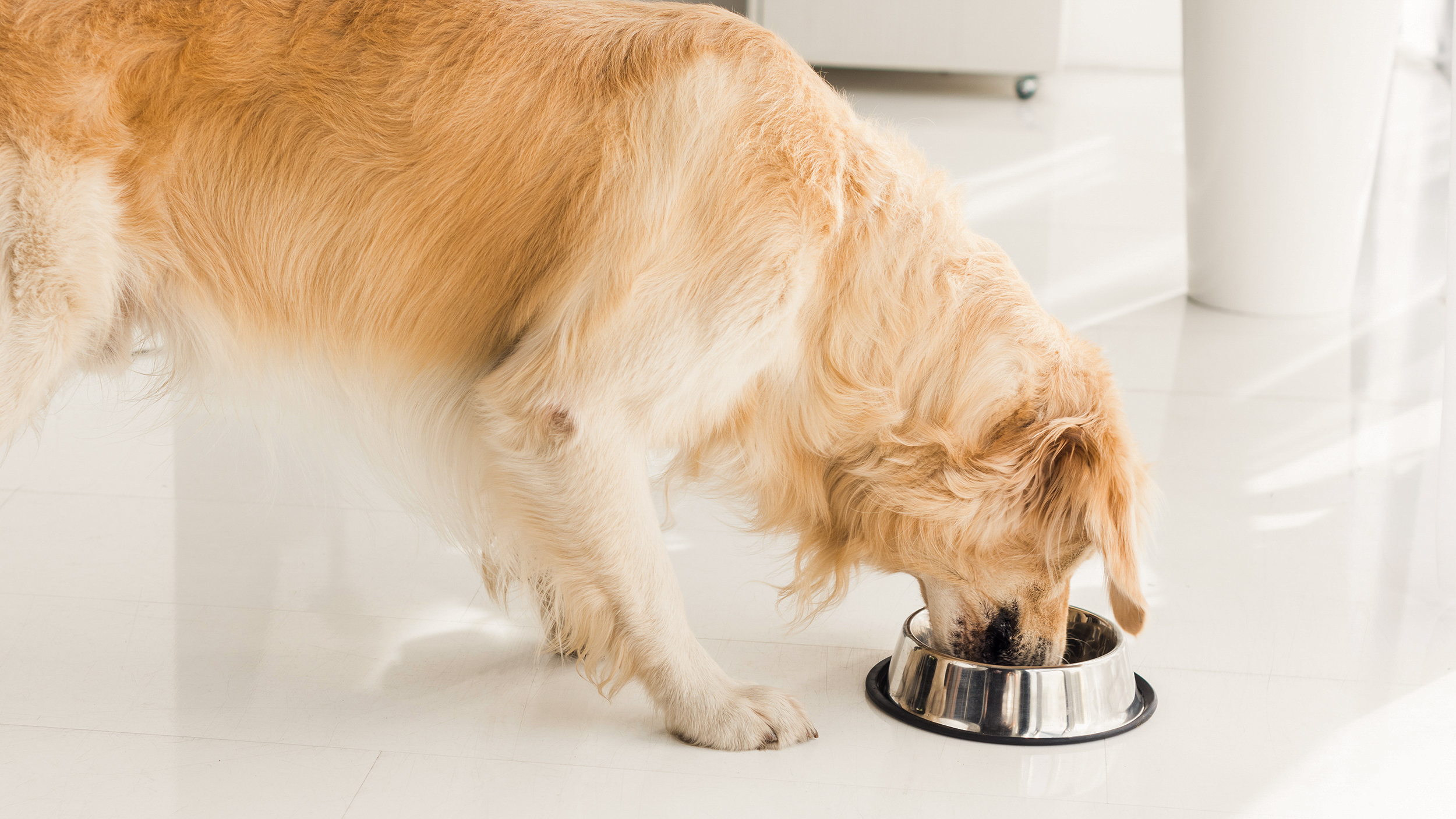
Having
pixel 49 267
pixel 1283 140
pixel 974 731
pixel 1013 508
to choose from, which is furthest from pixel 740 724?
pixel 1283 140

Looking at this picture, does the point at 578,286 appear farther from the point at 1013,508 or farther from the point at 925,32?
the point at 925,32

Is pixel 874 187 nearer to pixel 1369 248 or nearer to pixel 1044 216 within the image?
pixel 1044 216

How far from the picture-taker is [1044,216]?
211 inches

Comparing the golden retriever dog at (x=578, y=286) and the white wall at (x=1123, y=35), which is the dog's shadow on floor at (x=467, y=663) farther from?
the white wall at (x=1123, y=35)

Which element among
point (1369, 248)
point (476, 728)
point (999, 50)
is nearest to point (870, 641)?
point (476, 728)

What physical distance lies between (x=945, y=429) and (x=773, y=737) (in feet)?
1.83

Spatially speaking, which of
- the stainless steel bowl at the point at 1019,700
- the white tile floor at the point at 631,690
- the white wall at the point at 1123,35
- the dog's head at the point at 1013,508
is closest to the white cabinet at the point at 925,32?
the white wall at the point at 1123,35

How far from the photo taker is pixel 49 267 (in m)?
1.90

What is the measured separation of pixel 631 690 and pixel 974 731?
0.58 meters

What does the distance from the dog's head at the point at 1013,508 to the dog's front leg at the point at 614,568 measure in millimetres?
310

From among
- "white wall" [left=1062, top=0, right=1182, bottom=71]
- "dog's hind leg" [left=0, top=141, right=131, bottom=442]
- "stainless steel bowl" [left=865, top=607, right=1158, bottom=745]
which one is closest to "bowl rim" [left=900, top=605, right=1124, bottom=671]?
"stainless steel bowl" [left=865, top=607, right=1158, bottom=745]

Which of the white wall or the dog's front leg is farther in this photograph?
the white wall

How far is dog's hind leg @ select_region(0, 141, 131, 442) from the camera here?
6.18 ft

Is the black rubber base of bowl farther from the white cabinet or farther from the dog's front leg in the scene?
the white cabinet
